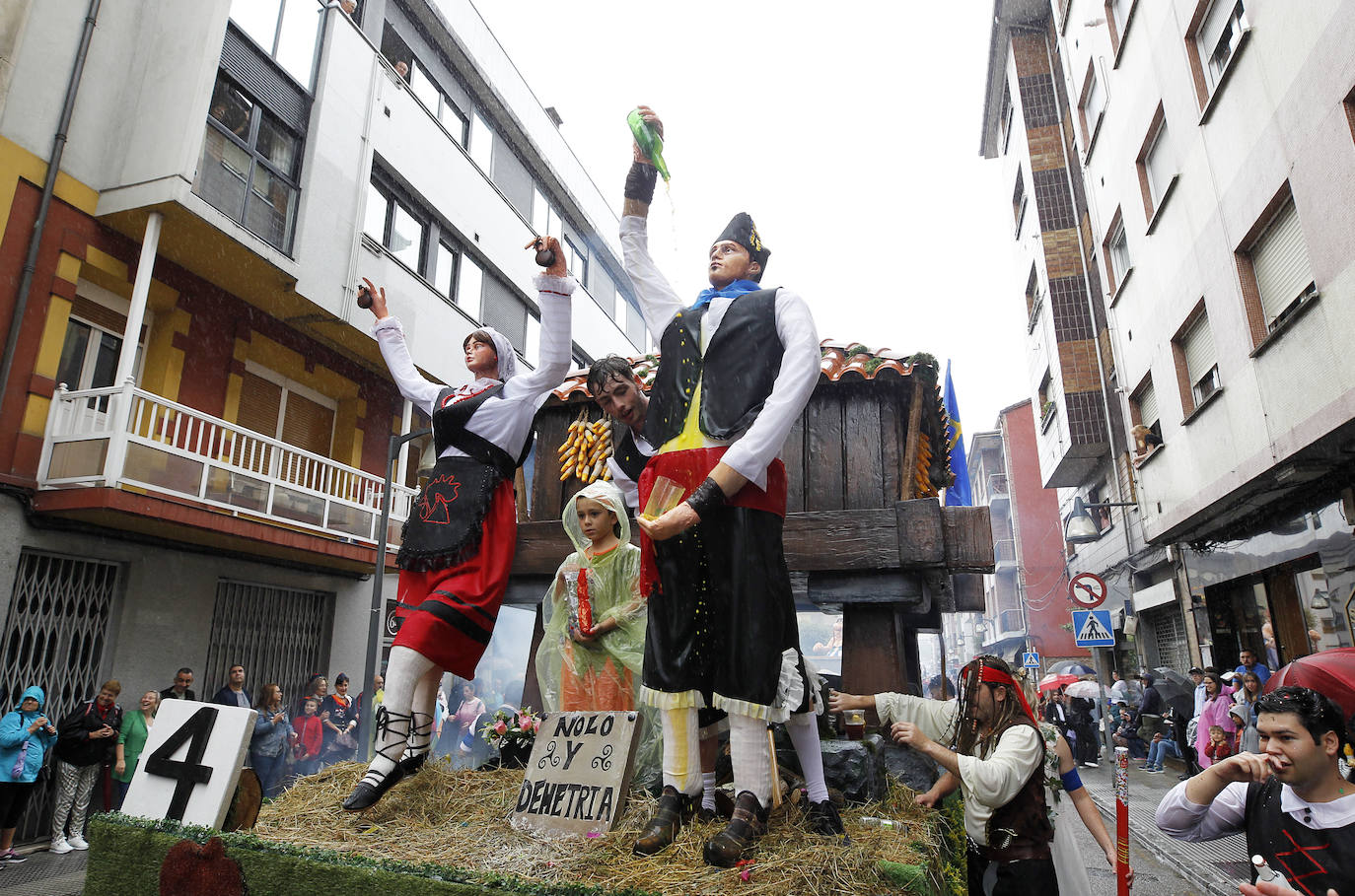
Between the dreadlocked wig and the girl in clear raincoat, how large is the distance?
1.39m

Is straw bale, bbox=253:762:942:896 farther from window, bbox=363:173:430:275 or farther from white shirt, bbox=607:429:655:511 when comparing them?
window, bbox=363:173:430:275

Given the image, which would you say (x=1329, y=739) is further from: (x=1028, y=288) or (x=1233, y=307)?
(x=1028, y=288)

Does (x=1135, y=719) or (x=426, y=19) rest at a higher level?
(x=426, y=19)

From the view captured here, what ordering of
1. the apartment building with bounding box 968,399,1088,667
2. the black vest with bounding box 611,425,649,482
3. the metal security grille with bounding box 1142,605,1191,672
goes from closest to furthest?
the black vest with bounding box 611,425,649,482
the metal security grille with bounding box 1142,605,1191,672
the apartment building with bounding box 968,399,1088,667

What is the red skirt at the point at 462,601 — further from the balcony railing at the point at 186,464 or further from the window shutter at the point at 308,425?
the window shutter at the point at 308,425

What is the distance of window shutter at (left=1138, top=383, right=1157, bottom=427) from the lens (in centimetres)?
1511

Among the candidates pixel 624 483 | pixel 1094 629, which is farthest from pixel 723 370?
pixel 1094 629

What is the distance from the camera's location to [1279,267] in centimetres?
957

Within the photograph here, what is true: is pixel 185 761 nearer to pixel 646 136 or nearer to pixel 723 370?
pixel 723 370

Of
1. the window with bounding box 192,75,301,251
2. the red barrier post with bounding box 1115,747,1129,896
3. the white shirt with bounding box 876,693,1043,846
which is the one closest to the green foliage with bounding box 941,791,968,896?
the white shirt with bounding box 876,693,1043,846

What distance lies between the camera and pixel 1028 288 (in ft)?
75.8

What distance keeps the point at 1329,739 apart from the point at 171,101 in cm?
1218

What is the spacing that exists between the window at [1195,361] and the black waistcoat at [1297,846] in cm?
1059

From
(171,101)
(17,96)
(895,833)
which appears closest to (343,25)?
(171,101)
